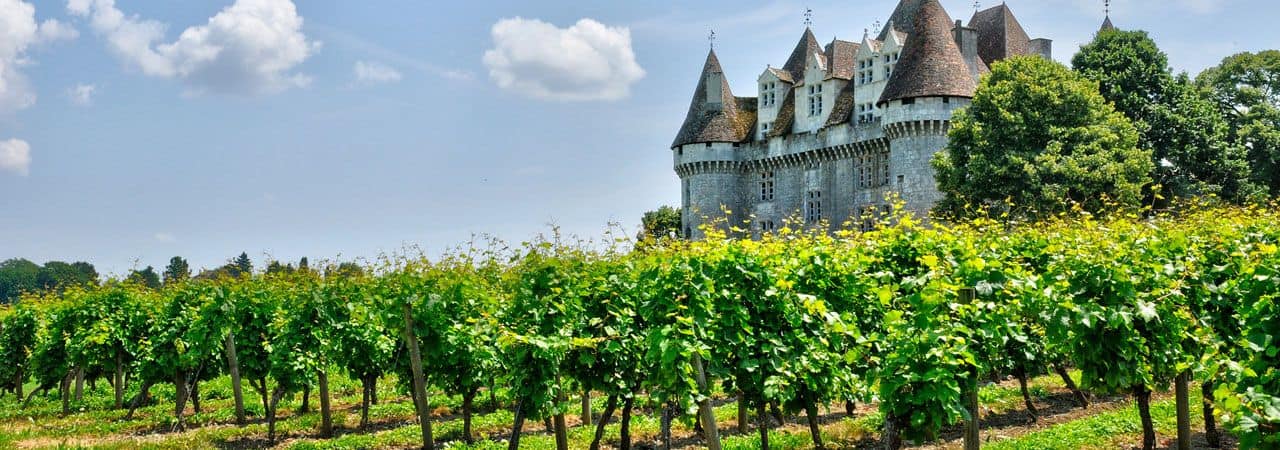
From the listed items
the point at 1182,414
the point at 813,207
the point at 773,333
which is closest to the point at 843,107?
the point at 813,207

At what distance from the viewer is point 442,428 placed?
1830 centimetres

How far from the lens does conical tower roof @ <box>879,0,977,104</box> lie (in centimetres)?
4572

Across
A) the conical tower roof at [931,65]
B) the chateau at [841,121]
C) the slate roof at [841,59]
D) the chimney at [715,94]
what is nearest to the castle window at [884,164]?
the chateau at [841,121]

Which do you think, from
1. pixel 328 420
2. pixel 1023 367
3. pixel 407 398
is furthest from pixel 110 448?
pixel 1023 367

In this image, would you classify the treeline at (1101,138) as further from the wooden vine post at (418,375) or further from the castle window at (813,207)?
the wooden vine post at (418,375)

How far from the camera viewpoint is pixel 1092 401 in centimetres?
1816

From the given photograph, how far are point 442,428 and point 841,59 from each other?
43021 millimetres

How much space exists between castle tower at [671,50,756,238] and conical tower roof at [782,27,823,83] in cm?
392

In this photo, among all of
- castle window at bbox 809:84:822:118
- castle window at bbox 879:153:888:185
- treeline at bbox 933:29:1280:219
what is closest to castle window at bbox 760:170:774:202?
castle window at bbox 809:84:822:118

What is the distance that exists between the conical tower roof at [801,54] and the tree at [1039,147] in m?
19.7

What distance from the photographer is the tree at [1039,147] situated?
3553 centimetres

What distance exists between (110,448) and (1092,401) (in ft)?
56.4

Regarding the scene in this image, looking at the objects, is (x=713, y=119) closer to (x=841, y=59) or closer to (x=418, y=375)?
(x=841, y=59)

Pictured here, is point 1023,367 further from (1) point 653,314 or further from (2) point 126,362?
(2) point 126,362
